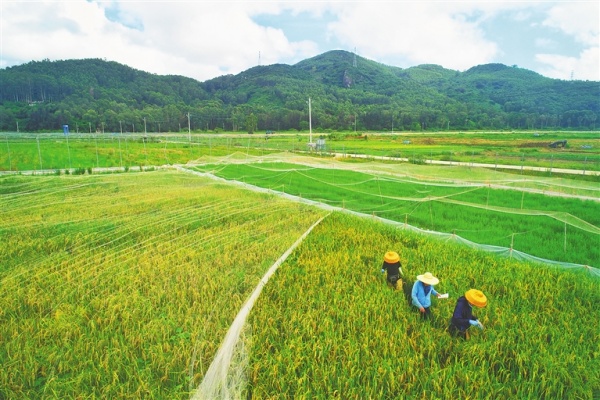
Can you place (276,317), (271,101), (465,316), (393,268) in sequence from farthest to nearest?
(271,101)
(393,268)
(276,317)
(465,316)

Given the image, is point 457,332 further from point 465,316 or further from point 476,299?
point 476,299

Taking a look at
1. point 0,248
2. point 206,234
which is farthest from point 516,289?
point 0,248

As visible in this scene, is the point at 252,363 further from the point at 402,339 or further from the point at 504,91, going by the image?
the point at 504,91

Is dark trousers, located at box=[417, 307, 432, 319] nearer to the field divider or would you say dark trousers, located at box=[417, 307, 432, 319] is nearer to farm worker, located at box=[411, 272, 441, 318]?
farm worker, located at box=[411, 272, 441, 318]

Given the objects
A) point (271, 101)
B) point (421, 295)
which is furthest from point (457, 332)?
point (271, 101)

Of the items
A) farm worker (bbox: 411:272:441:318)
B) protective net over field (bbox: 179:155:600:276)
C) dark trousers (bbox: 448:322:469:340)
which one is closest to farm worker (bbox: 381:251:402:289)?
farm worker (bbox: 411:272:441:318)
